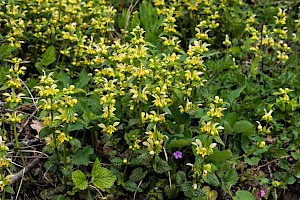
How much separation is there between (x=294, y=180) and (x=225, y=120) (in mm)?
614

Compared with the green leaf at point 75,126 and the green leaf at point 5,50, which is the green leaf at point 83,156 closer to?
the green leaf at point 75,126

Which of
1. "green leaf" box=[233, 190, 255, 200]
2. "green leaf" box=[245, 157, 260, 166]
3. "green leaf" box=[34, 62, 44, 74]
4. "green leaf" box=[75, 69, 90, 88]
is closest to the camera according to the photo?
"green leaf" box=[233, 190, 255, 200]

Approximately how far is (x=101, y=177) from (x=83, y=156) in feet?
0.89

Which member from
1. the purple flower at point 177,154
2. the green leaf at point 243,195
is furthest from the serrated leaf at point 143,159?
the green leaf at point 243,195

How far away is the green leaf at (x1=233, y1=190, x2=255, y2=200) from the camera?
3.23 meters

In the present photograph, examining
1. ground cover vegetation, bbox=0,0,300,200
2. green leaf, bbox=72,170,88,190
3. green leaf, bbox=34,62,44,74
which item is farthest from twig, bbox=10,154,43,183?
green leaf, bbox=34,62,44,74

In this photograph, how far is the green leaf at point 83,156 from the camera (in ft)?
10.2

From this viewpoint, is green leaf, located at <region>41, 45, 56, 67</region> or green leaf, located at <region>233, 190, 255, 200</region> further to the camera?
green leaf, located at <region>41, 45, 56, 67</region>

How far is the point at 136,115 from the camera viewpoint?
129 inches

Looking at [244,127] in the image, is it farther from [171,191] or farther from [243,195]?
[171,191]

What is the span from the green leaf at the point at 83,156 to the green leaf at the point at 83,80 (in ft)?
1.86

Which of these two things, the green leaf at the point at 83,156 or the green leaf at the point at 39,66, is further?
the green leaf at the point at 39,66

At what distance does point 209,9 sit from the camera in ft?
14.0

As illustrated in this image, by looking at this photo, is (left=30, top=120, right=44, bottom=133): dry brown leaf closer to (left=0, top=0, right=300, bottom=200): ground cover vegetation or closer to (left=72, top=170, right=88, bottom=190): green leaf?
(left=0, top=0, right=300, bottom=200): ground cover vegetation
